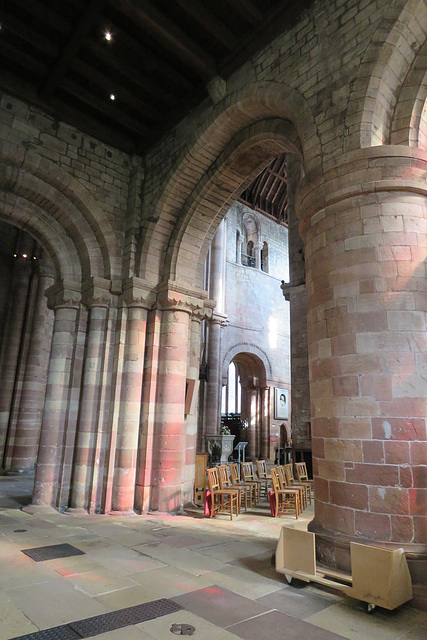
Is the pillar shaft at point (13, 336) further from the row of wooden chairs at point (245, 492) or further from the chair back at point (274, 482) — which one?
the chair back at point (274, 482)

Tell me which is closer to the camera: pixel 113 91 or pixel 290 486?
pixel 113 91

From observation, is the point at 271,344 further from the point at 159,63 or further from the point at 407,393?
the point at 407,393

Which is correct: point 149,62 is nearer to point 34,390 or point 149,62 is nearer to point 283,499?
point 283,499

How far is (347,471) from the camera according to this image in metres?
3.86

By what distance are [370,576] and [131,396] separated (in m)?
4.96

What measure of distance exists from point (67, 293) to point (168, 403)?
9.37 ft

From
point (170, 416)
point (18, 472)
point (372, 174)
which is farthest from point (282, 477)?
point (18, 472)

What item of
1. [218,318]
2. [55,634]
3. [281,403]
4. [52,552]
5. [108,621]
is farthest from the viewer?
[281,403]

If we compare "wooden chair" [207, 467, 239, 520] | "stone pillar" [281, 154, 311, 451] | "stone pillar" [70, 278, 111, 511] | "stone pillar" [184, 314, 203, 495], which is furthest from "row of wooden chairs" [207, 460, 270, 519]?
"stone pillar" [281, 154, 311, 451]

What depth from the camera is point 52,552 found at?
4602mm

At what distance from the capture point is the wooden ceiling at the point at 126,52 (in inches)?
241

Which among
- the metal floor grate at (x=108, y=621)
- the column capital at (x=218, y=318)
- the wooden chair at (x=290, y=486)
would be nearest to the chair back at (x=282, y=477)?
the wooden chair at (x=290, y=486)

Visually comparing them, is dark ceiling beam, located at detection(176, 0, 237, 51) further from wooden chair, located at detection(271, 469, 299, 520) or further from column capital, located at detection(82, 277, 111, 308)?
wooden chair, located at detection(271, 469, 299, 520)

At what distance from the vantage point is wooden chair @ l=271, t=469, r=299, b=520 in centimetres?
678
